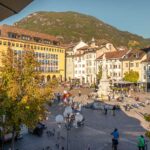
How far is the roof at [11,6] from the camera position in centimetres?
167

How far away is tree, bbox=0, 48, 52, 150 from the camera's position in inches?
569

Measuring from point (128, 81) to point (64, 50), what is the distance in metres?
27.5

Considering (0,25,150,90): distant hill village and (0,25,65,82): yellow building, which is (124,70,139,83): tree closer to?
(0,25,150,90): distant hill village

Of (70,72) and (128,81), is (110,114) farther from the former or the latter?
(70,72)

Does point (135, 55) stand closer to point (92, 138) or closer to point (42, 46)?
point (42, 46)

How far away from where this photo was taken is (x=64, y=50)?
315ft

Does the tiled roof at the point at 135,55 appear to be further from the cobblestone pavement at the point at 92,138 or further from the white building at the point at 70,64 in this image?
the cobblestone pavement at the point at 92,138

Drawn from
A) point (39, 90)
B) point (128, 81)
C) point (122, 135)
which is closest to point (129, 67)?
point (128, 81)

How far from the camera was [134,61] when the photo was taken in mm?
82000

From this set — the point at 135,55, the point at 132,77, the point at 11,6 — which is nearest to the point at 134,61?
the point at 135,55

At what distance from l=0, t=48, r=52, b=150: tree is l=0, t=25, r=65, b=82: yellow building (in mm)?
56671

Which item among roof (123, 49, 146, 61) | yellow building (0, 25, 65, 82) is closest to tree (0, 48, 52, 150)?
yellow building (0, 25, 65, 82)

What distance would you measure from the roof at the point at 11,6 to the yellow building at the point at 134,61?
78045 mm

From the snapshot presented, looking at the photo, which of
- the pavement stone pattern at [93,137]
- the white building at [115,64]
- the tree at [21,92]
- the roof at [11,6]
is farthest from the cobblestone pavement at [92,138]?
the white building at [115,64]
